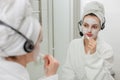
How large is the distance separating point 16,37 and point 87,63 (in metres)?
0.86

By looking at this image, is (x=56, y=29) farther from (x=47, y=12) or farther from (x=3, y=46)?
(x=3, y=46)

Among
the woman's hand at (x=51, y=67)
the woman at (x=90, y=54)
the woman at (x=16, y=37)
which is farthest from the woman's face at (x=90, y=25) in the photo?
the woman at (x=16, y=37)

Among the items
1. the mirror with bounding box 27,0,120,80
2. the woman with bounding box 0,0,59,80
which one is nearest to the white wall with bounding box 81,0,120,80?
the mirror with bounding box 27,0,120,80

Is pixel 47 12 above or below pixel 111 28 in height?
above

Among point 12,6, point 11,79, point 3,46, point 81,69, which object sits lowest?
point 81,69

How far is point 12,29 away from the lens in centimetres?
78

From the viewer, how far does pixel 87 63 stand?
5.15 ft

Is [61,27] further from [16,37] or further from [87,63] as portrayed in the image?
[16,37]

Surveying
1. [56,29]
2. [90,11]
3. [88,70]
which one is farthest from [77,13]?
[88,70]

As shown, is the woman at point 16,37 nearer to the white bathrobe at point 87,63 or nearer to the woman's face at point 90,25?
the white bathrobe at point 87,63

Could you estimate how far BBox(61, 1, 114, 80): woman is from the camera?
1554 mm

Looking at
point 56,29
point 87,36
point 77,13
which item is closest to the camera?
point 87,36

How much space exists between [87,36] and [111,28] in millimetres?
958

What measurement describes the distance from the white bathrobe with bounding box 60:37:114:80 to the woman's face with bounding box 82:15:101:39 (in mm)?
77
